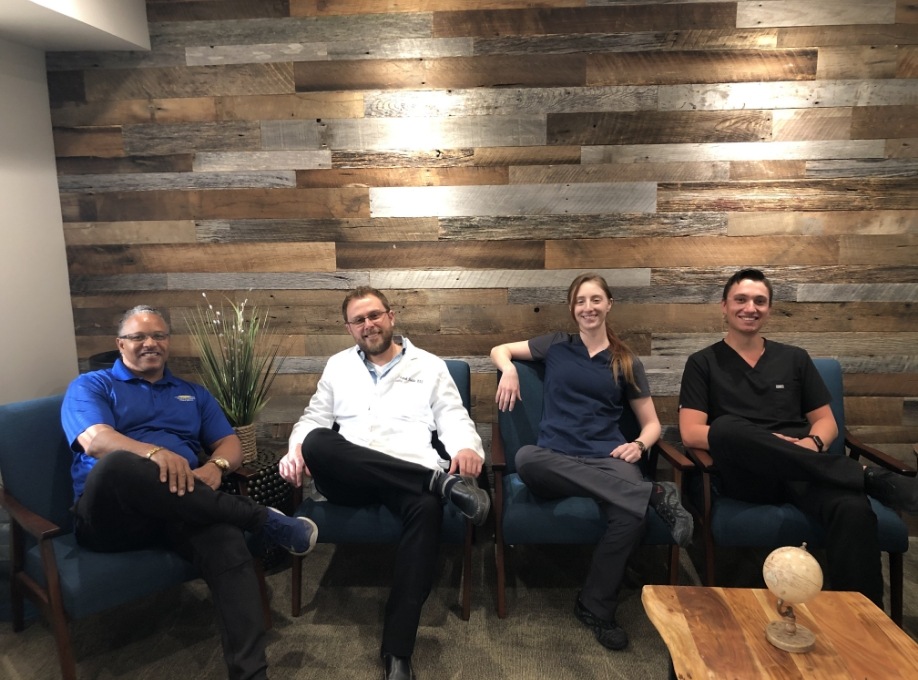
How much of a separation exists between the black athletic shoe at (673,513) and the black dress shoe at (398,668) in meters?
1.10

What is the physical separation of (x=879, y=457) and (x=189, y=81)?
12.2 ft

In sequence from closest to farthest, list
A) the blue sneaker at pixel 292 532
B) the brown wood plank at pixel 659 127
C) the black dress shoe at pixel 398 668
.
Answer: the black dress shoe at pixel 398 668, the blue sneaker at pixel 292 532, the brown wood plank at pixel 659 127

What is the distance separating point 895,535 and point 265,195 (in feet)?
10.5

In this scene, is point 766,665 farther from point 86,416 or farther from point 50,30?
point 50,30

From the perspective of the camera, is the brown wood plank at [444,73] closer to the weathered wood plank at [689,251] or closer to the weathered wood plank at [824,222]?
the weathered wood plank at [689,251]

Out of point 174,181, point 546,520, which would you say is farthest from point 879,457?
point 174,181

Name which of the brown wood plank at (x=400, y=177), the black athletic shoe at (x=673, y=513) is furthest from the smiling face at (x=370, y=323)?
the black athletic shoe at (x=673, y=513)

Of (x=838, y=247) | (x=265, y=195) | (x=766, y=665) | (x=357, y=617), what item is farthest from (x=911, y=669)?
(x=265, y=195)

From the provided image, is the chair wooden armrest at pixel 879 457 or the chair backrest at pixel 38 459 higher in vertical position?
the chair backrest at pixel 38 459

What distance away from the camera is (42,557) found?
7.02 feet

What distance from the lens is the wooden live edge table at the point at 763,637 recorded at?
165 centimetres

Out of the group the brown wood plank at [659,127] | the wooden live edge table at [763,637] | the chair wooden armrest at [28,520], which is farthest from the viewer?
the brown wood plank at [659,127]

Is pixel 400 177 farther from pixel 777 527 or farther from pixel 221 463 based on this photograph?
pixel 777 527

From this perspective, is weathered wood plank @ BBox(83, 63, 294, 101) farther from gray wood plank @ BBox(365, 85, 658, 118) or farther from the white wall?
gray wood plank @ BBox(365, 85, 658, 118)
